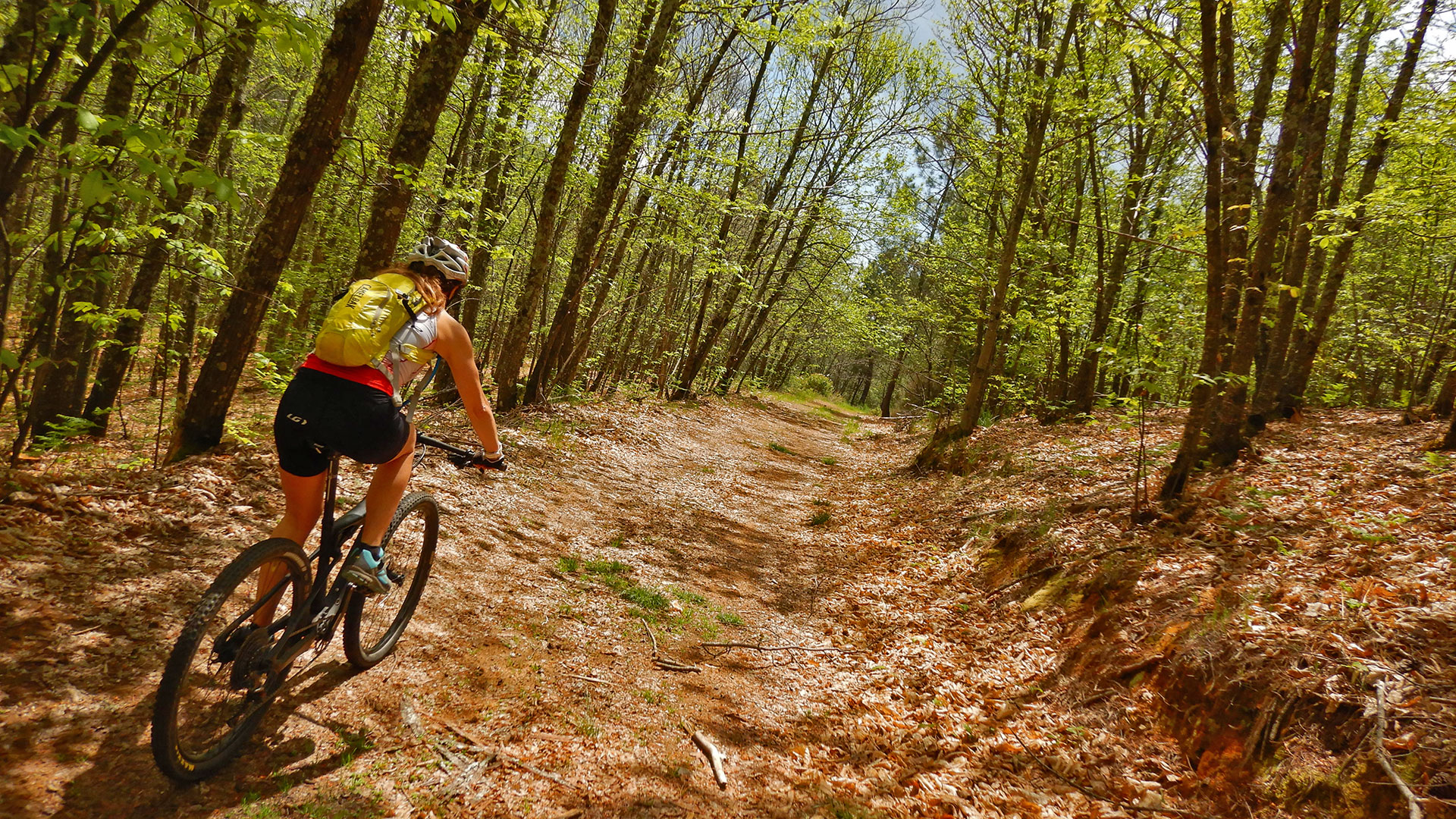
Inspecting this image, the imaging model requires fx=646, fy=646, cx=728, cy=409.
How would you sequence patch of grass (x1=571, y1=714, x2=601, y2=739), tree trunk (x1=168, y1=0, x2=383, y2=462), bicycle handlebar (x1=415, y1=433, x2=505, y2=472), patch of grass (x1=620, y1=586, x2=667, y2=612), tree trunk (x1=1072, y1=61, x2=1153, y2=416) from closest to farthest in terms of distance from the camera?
bicycle handlebar (x1=415, y1=433, x2=505, y2=472)
patch of grass (x1=571, y1=714, x2=601, y2=739)
tree trunk (x1=168, y1=0, x2=383, y2=462)
patch of grass (x1=620, y1=586, x2=667, y2=612)
tree trunk (x1=1072, y1=61, x2=1153, y2=416)

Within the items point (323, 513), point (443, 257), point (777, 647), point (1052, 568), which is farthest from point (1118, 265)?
point (323, 513)

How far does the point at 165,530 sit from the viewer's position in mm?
4242

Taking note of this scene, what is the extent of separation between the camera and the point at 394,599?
4309mm

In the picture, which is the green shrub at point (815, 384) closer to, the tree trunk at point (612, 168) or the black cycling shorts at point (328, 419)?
the tree trunk at point (612, 168)

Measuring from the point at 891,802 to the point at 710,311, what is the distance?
2484 centimetres

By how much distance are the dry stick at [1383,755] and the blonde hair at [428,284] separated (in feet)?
16.5

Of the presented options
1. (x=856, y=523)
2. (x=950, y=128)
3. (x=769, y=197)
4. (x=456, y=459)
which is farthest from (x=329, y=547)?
(x=769, y=197)

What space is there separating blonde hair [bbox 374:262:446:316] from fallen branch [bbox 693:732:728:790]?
2.92 metres

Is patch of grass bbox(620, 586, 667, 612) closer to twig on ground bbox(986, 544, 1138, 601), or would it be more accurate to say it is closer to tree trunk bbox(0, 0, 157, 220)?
twig on ground bbox(986, 544, 1138, 601)

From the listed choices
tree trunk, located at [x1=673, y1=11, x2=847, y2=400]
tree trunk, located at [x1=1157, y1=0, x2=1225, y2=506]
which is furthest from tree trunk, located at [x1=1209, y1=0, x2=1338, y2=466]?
tree trunk, located at [x1=673, y1=11, x2=847, y2=400]

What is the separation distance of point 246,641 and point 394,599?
5.26 feet

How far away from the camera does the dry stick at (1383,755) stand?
289cm

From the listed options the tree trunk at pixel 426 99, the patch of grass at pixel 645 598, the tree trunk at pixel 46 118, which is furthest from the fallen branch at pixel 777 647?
the tree trunk at pixel 46 118

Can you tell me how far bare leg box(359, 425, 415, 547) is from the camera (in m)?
3.25
